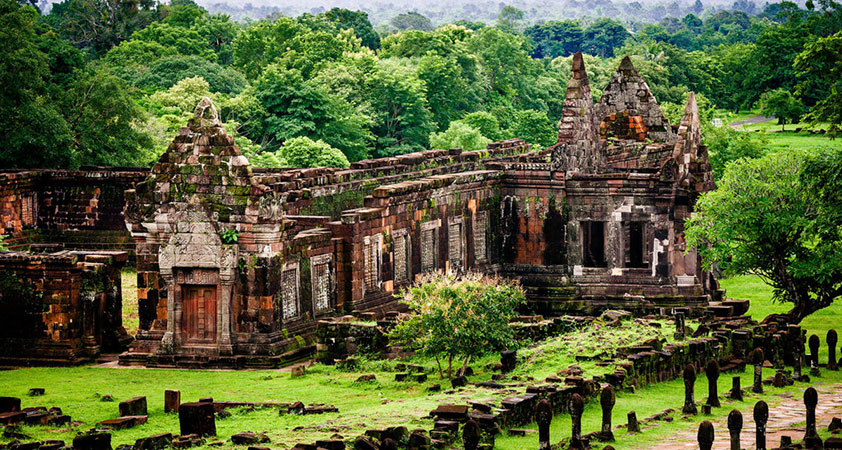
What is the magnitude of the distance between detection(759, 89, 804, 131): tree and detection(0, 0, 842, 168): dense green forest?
0.40 ft

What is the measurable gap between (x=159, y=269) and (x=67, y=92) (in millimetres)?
31616

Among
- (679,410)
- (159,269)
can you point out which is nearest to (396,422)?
(679,410)

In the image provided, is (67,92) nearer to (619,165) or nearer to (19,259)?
(619,165)

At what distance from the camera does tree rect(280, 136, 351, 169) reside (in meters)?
75.6

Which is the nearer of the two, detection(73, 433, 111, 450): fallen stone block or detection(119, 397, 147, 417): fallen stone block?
detection(73, 433, 111, 450): fallen stone block

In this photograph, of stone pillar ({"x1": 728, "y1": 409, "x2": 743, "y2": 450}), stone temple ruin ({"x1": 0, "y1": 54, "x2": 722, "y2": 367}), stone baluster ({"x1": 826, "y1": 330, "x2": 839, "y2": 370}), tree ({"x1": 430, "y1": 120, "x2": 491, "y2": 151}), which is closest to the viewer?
stone pillar ({"x1": 728, "y1": 409, "x2": 743, "y2": 450})

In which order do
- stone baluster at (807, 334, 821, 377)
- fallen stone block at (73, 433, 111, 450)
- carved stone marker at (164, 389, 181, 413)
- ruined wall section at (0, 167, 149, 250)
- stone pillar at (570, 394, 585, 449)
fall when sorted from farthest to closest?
ruined wall section at (0, 167, 149, 250), stone baluster at (807, 334, 821, 377), carved stone marker at (164, 389, 181, 413), stone pillar at (570, 394, 585, 449), fallen stone block at (73, 433, 111, 450)

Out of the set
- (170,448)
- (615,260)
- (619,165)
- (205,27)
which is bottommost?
(170,448)

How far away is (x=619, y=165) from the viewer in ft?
172

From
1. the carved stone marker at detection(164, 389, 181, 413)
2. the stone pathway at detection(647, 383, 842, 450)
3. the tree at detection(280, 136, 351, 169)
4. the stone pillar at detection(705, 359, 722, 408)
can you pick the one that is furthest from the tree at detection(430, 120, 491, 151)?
the carved stone marker at detection(164, 389, 181, 413)

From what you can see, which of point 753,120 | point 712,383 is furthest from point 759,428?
point 753,120

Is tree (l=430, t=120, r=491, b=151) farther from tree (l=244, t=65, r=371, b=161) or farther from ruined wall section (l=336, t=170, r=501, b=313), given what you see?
ruined wall section (l=336, t=170, r=501, b=313)

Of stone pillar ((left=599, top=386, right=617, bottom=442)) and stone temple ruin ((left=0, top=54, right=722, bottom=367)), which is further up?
stone temple ruin ((left=0, top=54, right=722, bottom=367))

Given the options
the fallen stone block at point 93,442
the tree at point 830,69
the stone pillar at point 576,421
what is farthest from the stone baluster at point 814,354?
the fallen stone block at point 93,442
